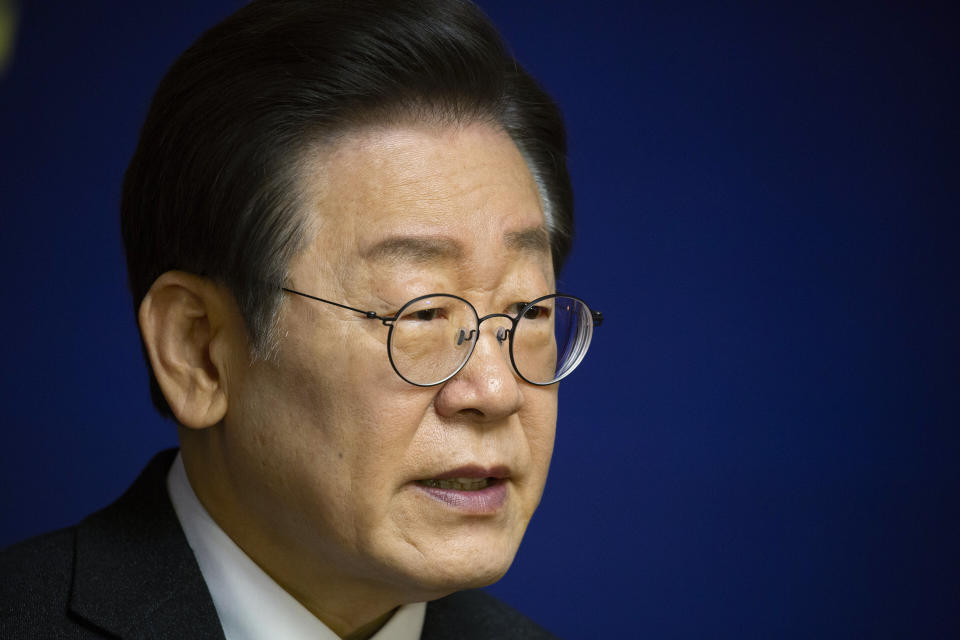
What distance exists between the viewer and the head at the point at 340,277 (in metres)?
1.50

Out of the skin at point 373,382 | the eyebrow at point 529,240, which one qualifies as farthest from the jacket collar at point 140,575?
the eyebrow at point 529,240

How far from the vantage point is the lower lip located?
4.99 feet

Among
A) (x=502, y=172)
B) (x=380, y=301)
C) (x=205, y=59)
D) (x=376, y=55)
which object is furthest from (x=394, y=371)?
(x=205, y=59)

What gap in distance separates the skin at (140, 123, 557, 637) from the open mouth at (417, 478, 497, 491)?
2 cm

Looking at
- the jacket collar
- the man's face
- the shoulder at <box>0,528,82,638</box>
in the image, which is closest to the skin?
the man's face

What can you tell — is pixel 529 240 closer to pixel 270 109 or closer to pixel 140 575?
pixel 270 109

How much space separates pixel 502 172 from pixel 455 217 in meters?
0.15

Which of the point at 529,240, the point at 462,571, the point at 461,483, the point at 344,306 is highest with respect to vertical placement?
the point at 529,240

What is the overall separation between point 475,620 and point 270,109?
989mm

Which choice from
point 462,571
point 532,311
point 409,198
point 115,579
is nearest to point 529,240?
point 532,311

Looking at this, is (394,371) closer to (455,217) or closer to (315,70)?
(455,217)

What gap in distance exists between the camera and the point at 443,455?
1504mm

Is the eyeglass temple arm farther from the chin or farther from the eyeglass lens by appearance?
the chin

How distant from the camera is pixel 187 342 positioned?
5.36ft
